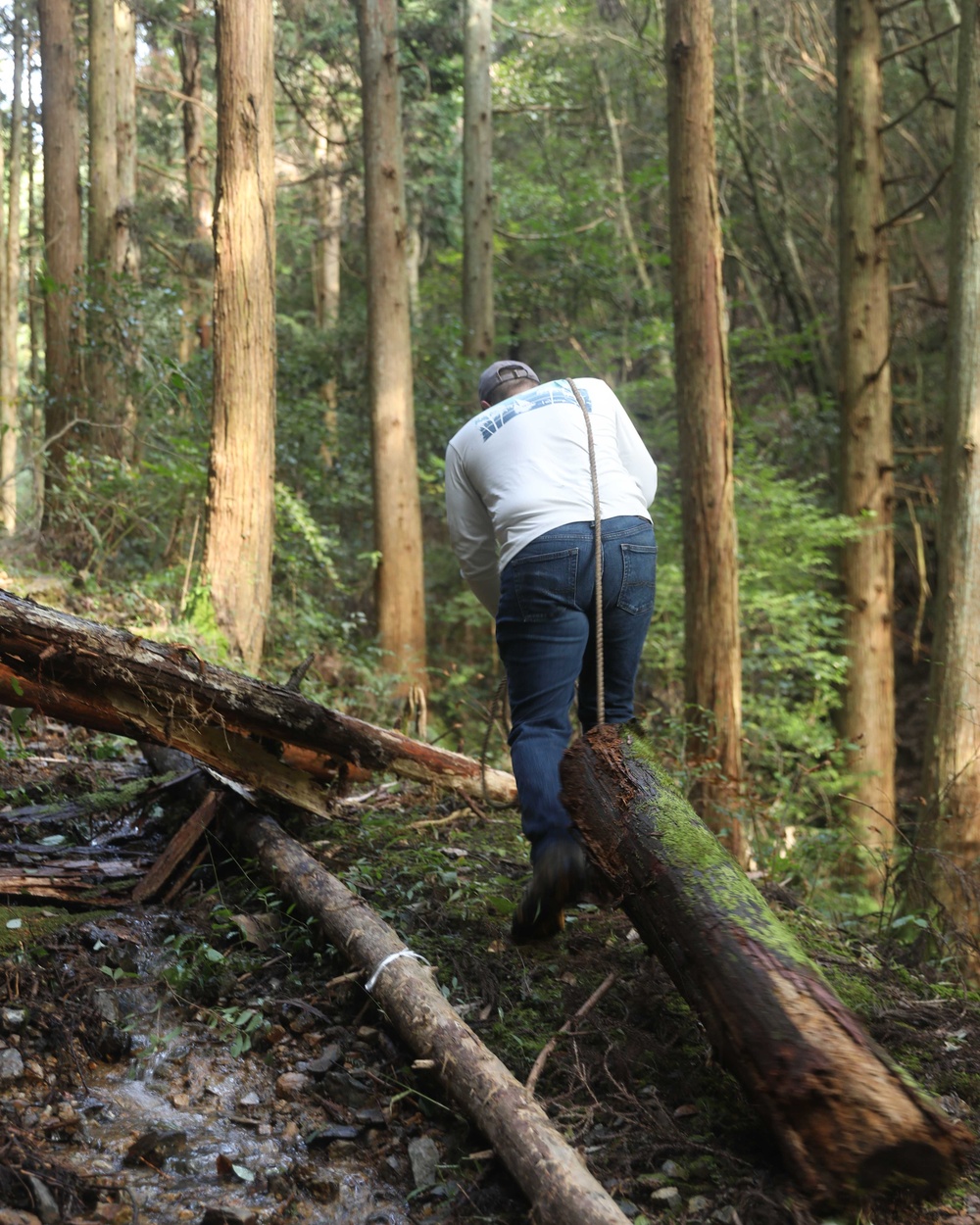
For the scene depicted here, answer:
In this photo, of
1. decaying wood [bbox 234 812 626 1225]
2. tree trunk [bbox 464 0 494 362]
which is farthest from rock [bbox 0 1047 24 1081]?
tree trunk [bbox 464 0 494 362]

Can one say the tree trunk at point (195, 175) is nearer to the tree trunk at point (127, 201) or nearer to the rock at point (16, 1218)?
the tree trunk at point (127, 201)

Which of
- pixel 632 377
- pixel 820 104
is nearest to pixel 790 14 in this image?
pixel 820 104

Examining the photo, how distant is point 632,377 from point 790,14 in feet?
25.1

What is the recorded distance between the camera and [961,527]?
754 centimetres

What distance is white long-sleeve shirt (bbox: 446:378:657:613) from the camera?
363 centimetres

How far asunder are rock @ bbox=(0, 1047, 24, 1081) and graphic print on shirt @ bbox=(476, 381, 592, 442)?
2520 mm

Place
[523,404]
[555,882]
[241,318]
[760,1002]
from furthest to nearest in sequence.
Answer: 1. [241,318]
2. [523,404]
3. [555,882]
4. [760,1002]

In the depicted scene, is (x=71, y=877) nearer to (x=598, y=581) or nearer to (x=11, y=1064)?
(x=11, y=1064)

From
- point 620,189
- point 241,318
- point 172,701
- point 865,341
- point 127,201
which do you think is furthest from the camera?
point 620,189

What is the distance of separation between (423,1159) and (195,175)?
17.1 metres

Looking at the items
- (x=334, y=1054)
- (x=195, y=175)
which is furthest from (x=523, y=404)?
(x=195, y=175)

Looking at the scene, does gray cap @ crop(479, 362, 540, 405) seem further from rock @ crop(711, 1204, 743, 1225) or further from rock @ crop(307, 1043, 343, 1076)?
rock @ crop(711, 1204, 743, 1225)

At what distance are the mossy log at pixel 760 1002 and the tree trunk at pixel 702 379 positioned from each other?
4.06 meters

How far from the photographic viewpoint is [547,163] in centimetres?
1961
